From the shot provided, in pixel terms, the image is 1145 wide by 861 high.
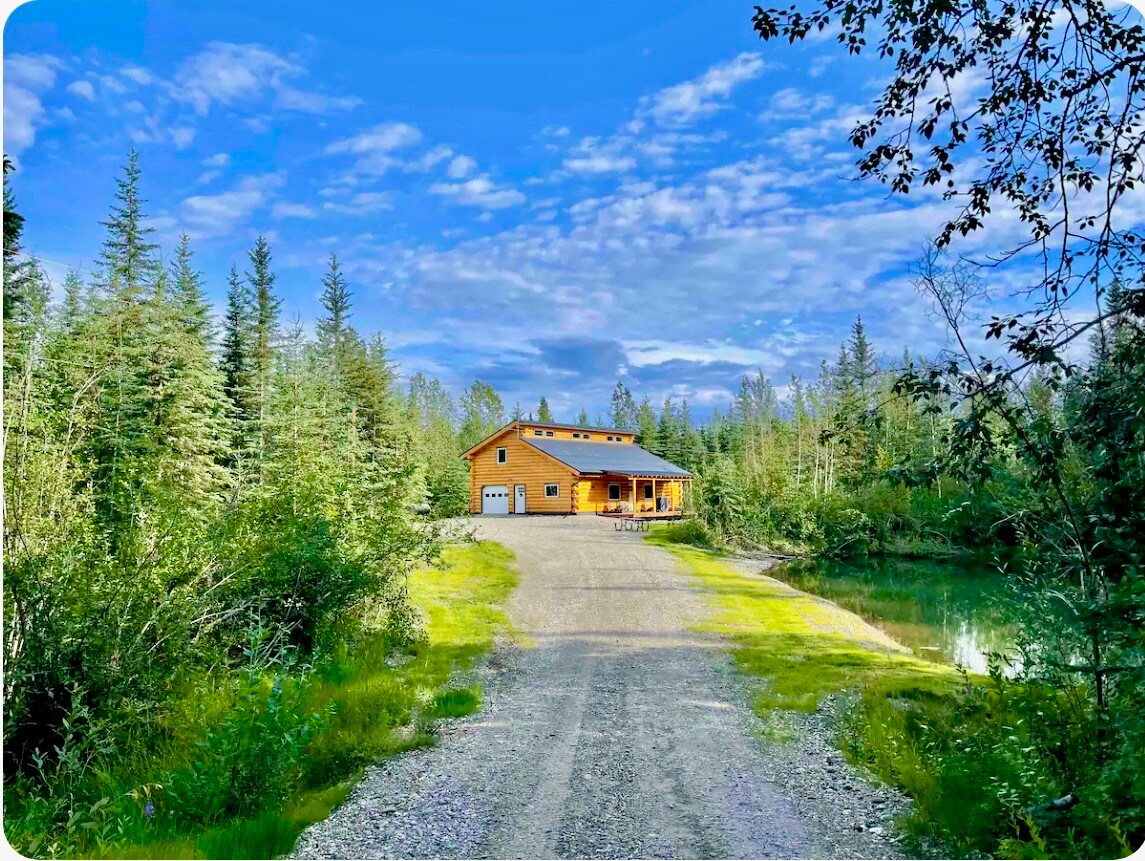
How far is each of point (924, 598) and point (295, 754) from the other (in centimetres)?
1501

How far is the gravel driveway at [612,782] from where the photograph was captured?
366cm

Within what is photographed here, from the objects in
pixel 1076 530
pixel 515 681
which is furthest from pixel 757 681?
pixel 1076 530

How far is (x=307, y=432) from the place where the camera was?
54.5ft

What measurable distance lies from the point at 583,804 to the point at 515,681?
345 cm

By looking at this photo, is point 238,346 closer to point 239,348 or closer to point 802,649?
point 239,348

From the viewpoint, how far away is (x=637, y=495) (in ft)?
116

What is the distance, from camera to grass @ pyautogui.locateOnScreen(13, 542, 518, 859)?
350 centimetres

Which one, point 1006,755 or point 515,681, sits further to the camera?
point 515,681

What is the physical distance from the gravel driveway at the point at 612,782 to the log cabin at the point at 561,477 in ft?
79.2

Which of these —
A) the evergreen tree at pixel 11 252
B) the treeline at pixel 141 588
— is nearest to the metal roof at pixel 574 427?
the treeline at pixel 141 588

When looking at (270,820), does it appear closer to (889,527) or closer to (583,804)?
(583,804)

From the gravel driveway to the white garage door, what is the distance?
26336 millimetres

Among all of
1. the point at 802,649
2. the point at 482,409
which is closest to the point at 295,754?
the point at 802,649

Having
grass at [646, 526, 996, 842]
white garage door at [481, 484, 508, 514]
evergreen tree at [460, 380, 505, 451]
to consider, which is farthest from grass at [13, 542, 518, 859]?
evergreen tree at [460, 380, 505, 451]
